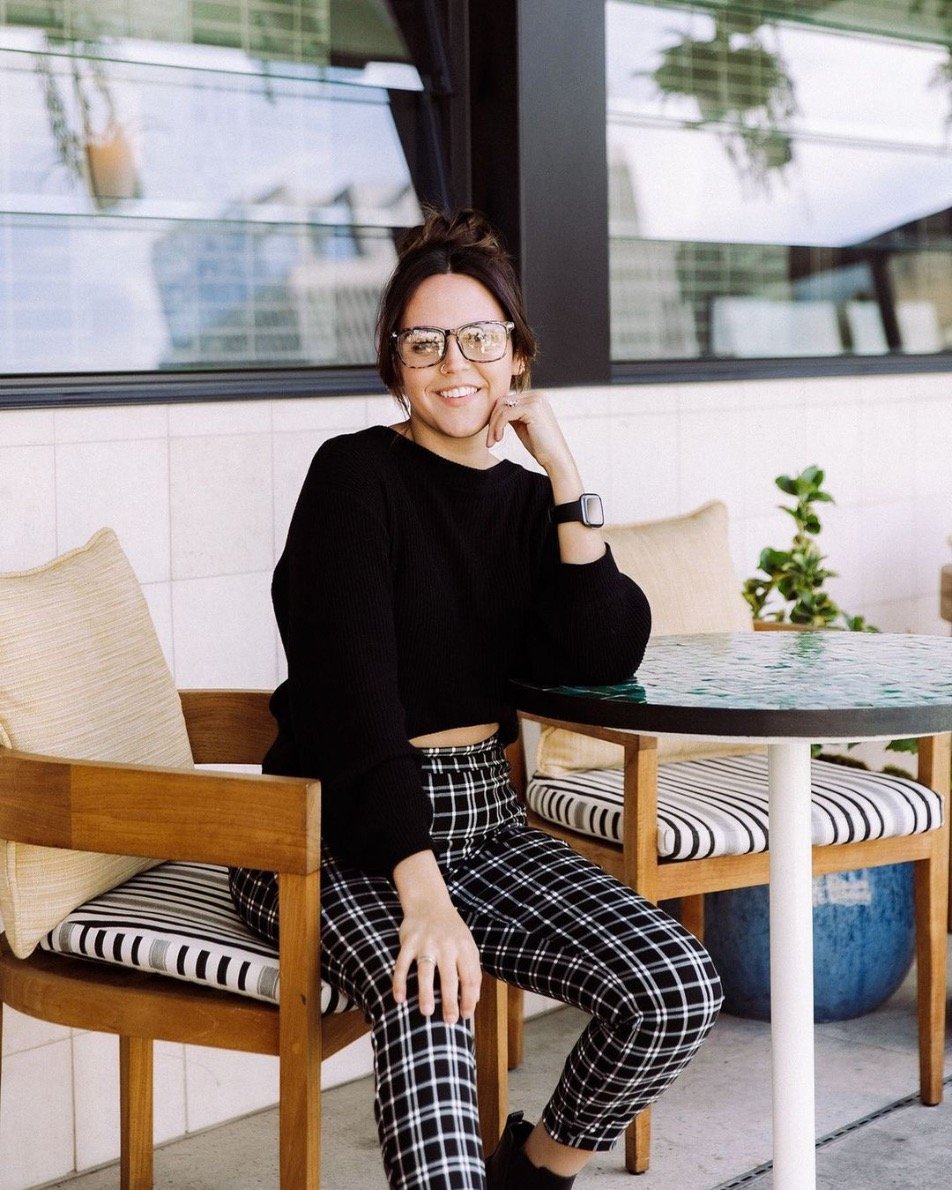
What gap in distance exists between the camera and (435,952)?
67.1 inches

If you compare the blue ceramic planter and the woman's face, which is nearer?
the woman's face

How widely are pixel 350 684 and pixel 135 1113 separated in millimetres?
885

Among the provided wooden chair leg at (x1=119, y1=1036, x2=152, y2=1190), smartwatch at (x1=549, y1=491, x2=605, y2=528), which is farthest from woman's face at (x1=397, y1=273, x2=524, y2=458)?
wooden chair leg at (x1=119, y1=1036, x2=152, y2=1190)

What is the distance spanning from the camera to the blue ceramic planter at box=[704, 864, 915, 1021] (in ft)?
9.81

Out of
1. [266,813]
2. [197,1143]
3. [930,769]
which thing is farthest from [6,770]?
[930,769]

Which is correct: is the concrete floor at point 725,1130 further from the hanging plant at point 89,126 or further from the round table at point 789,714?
the hanging plant at point 89,126

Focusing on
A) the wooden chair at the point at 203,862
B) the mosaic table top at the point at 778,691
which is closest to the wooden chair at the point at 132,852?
the wooden chair at the point at 203,862

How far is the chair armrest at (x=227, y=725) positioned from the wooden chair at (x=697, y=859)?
47cm

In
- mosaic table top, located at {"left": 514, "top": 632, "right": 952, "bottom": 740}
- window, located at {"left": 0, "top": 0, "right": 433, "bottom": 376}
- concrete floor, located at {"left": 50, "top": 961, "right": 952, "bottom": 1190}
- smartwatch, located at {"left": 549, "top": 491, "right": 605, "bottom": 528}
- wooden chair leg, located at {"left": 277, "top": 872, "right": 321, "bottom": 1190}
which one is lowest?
concrete floor, located at {"left": 50, "top": 961, "right": 952, "bottom": 1190}

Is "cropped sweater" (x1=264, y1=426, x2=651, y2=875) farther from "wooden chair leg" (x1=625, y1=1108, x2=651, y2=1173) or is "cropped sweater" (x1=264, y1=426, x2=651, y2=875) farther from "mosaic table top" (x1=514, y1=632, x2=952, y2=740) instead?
"wooden chair leg" (x1=625, y1=1108, x2=651, y2=1173)

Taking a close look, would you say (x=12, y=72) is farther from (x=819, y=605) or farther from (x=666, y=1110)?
(x=666, y=1110)

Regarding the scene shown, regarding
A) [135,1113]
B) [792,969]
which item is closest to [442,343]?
[792,969]

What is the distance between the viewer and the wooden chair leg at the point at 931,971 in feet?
9.02

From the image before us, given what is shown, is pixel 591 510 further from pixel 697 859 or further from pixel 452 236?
pixel 697 859
